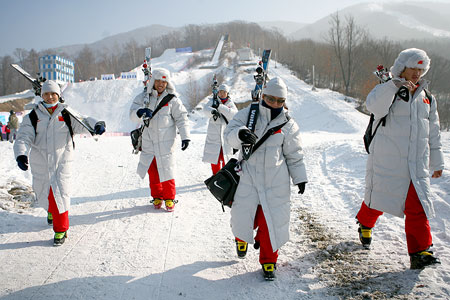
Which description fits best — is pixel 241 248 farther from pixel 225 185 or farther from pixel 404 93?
pixel 404 93

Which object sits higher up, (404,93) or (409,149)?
(404,93)

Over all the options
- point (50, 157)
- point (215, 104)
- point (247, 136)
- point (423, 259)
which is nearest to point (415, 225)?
point (423, 259)

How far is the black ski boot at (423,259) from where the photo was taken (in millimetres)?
3014

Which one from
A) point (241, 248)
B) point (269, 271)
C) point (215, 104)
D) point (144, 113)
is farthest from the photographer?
point (215, 104)

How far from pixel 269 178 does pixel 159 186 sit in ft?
8.94

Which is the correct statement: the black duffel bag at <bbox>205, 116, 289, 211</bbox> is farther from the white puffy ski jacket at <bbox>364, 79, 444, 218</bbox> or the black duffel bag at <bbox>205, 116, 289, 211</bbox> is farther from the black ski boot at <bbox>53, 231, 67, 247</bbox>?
the black ski boot at <bbox>53, 231, 67, 247</bbox>

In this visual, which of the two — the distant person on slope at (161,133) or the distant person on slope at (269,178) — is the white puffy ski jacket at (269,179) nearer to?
the distant person on slope at (269,178)

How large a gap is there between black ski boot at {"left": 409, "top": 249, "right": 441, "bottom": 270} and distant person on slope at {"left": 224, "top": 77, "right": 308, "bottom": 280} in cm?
132

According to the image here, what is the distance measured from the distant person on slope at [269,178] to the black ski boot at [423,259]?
132 centimetres

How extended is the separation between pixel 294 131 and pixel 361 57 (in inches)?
1771

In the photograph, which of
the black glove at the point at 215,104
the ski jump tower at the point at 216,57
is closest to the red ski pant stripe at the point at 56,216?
the black glove at the point at 215,104

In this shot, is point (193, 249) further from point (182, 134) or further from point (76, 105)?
point (76, 105)

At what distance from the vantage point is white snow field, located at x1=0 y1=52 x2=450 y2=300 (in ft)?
9.84

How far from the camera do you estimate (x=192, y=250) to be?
3869mm
